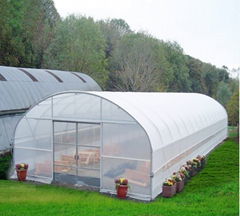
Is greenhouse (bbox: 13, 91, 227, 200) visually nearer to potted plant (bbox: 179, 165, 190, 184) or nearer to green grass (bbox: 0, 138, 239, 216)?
potted plant (bbox: 179, 165, 190, 184)

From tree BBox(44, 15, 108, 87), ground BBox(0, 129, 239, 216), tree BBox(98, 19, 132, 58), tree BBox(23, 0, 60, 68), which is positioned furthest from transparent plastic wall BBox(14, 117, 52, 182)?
tree BBox(98, 19, 132, 58)

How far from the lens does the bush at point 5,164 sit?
13.2 metres

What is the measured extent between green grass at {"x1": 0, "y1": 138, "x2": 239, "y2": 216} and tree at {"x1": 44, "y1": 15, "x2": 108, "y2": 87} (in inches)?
941

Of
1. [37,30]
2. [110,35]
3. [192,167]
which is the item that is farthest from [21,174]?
[110,35]

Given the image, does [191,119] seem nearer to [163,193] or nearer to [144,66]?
[163,193]

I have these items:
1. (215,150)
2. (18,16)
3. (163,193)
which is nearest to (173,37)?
(18,16)

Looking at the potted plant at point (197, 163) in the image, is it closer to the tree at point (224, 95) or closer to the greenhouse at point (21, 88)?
the greenhouse at point (21, 88)

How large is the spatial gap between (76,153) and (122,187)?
2.50m

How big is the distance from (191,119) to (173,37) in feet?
116

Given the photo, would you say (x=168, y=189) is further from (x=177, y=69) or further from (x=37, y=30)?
(x=177, y=69)

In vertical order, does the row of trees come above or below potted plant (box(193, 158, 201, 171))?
above

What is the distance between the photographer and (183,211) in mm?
8758

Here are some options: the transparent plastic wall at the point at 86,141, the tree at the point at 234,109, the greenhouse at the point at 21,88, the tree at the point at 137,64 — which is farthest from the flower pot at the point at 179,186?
the tree at the point at 137,64

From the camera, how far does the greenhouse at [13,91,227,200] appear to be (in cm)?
1097
